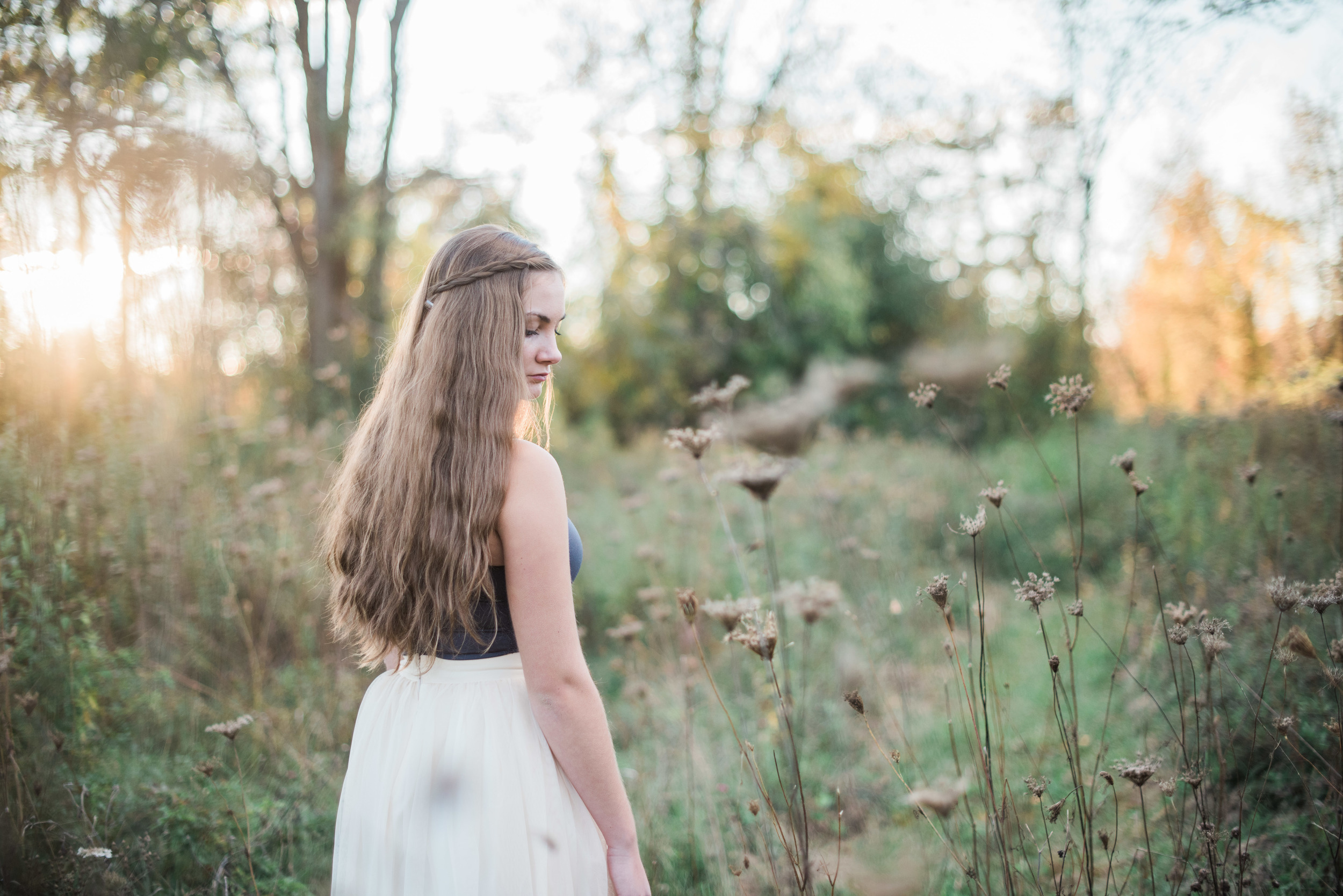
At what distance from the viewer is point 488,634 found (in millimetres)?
1590

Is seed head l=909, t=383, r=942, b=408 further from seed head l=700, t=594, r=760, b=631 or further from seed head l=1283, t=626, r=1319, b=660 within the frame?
seed head l=1283, t=626, r=1319, b=660

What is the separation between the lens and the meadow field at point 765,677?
1.89m

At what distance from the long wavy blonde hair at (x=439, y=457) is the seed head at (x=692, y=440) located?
1.51 ft

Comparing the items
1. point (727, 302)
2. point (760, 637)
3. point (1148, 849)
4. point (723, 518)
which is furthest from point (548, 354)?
point (727, 302)

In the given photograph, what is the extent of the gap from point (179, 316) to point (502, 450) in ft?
13.1

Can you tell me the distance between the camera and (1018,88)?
782cm

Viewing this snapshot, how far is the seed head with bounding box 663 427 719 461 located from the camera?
187cm

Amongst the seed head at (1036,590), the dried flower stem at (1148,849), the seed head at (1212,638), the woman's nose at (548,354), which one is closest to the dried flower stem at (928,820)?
the dried flower stem at (1148,849)

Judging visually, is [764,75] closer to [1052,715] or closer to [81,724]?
[1052,715]

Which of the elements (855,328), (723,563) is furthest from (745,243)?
(723,563)

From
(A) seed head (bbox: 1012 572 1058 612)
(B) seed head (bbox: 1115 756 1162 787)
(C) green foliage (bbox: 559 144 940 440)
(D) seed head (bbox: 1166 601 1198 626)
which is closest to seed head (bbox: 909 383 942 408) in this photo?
(A) seed head (bbox: 1012 572 1058 612)

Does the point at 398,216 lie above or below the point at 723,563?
above

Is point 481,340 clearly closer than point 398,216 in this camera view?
Yes

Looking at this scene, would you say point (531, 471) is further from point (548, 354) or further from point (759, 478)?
point (759, 478)
